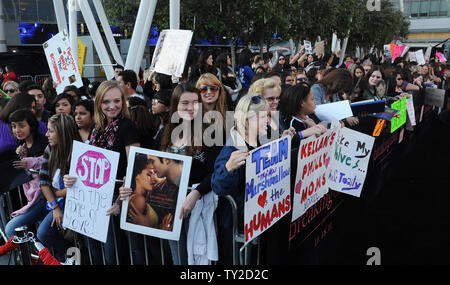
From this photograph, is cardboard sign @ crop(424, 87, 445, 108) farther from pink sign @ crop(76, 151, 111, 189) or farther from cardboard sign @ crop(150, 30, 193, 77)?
pink sign @ crop(76, 151, 111, 189)

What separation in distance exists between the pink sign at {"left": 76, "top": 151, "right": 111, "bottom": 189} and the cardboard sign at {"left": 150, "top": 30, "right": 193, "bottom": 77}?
11.7 ft

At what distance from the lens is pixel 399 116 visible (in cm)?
691

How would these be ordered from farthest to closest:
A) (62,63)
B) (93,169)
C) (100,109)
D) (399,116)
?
(62,63) → (399,116) → (100,109) → (93,169)

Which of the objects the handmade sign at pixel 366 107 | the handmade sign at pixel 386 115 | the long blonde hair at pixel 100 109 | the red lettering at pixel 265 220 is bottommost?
the red lettering at pixel 265 220

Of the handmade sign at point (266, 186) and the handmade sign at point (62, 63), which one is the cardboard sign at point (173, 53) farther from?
the handmade sign at point (266, 186)

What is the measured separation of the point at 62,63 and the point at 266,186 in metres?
5.17

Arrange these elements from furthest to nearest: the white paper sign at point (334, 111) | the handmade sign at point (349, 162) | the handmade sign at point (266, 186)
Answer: the white paper sign at point (334, 111), the handmade sign at point (349, 162), the handmade sign at point (266, 186)

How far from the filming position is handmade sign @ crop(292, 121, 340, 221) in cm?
346

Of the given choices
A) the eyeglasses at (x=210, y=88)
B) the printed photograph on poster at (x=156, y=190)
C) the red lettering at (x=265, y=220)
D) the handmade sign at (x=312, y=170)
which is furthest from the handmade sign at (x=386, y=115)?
the printed photograph on poster at (x=156, y=190)

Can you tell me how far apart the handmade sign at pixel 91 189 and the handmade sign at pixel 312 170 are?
1.43 meters

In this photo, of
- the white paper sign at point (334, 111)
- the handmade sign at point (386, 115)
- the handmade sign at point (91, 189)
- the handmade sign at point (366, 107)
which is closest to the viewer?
the handmade sign at point (91, 189)

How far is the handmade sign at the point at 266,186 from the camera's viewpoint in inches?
115

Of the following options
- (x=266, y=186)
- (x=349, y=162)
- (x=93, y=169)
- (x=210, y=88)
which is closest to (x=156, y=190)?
(x=93, y=169)

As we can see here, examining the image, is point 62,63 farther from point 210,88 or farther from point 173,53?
point 210,88
